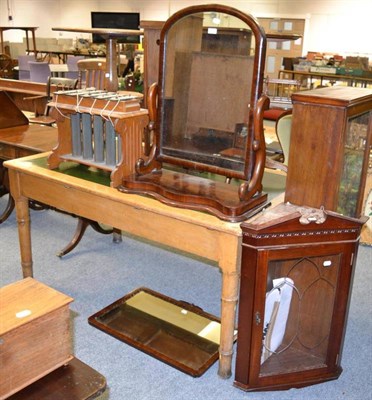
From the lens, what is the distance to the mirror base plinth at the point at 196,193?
1915 millimetres

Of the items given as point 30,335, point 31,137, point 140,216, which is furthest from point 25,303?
point 31,137

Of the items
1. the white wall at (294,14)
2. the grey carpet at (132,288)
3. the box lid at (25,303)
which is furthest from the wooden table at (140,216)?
the white wall at (294,14)

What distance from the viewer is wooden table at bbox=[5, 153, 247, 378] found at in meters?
1.92

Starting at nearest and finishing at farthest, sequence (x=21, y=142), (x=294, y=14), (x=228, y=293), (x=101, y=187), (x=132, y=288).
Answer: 1. (x=228, y=293)
2. (x=101, y=187)
3. (x=132, y=288)
4. (x=21, y=142)
5. (x=294, y=14)

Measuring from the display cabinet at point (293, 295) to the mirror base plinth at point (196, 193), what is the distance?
0.09 metres

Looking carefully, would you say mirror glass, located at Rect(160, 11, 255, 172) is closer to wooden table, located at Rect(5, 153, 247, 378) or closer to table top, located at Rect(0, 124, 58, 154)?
wooden table, located at Rect(5, 153, 247, 378)

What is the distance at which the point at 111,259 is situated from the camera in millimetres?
3312

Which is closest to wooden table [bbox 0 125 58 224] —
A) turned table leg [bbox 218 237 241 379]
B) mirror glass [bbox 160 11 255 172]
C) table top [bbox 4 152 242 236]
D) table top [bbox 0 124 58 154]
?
table top [bbox 0 124 58 154]

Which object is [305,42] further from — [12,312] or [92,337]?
[12,312]

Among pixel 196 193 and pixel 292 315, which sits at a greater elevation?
pixel 196 193

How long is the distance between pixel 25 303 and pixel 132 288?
1606 millimetres

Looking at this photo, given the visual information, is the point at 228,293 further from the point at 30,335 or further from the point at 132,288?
the point at 132,288

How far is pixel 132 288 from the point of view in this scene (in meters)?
2.95

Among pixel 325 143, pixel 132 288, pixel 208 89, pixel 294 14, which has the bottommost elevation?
pixel 132 288
